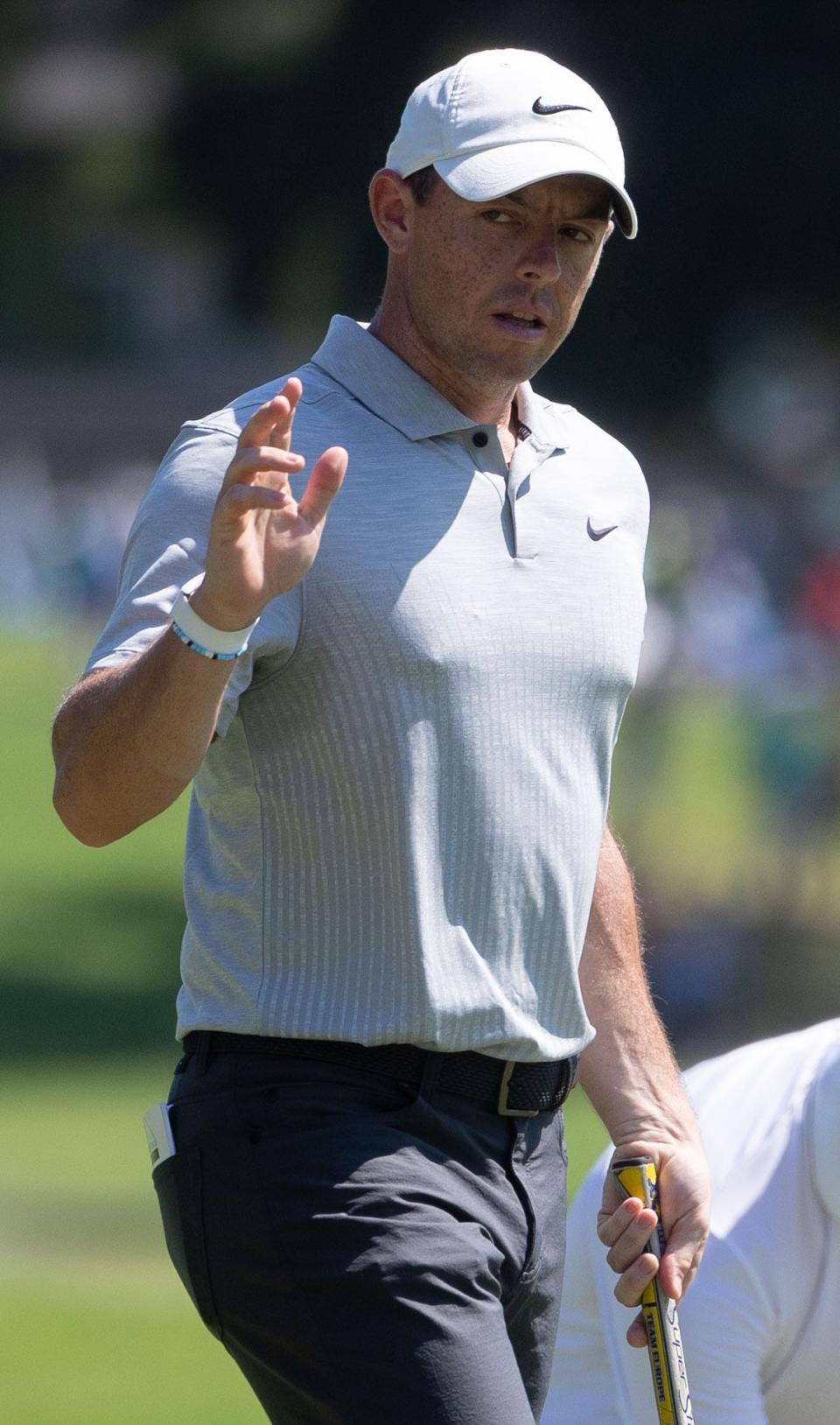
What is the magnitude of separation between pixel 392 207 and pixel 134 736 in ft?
2.77

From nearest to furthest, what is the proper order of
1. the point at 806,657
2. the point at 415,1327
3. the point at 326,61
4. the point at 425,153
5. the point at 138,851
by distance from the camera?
the point at 415,1327 < the point at 425,153 < the point at 806,657 < the point at 138,851 < the point at 326,61

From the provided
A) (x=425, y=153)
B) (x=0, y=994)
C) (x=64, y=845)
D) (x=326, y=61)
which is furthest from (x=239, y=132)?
(x=425, y=153)

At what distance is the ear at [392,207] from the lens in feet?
9.22

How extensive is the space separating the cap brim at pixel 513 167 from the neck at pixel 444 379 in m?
0.20

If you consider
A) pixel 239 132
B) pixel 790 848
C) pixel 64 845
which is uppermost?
pixel 239 132

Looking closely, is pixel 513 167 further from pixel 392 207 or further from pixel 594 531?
pixel 594 531

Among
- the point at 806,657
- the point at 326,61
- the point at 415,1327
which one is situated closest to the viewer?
the point at 415,1327

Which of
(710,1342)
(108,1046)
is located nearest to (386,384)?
(710,1342)

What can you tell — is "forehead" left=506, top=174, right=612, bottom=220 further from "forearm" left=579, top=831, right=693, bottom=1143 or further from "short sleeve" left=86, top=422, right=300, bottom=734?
"forearm" left=579, top=831, right=693, bottom=1143

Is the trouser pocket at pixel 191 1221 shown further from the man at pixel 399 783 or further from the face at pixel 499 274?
the face at pixel 499 274

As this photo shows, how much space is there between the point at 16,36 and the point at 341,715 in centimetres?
3559

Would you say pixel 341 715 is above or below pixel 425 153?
below

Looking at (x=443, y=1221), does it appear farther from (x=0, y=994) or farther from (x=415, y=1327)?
(x=0, y=994)

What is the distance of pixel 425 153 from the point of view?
2758 mm
